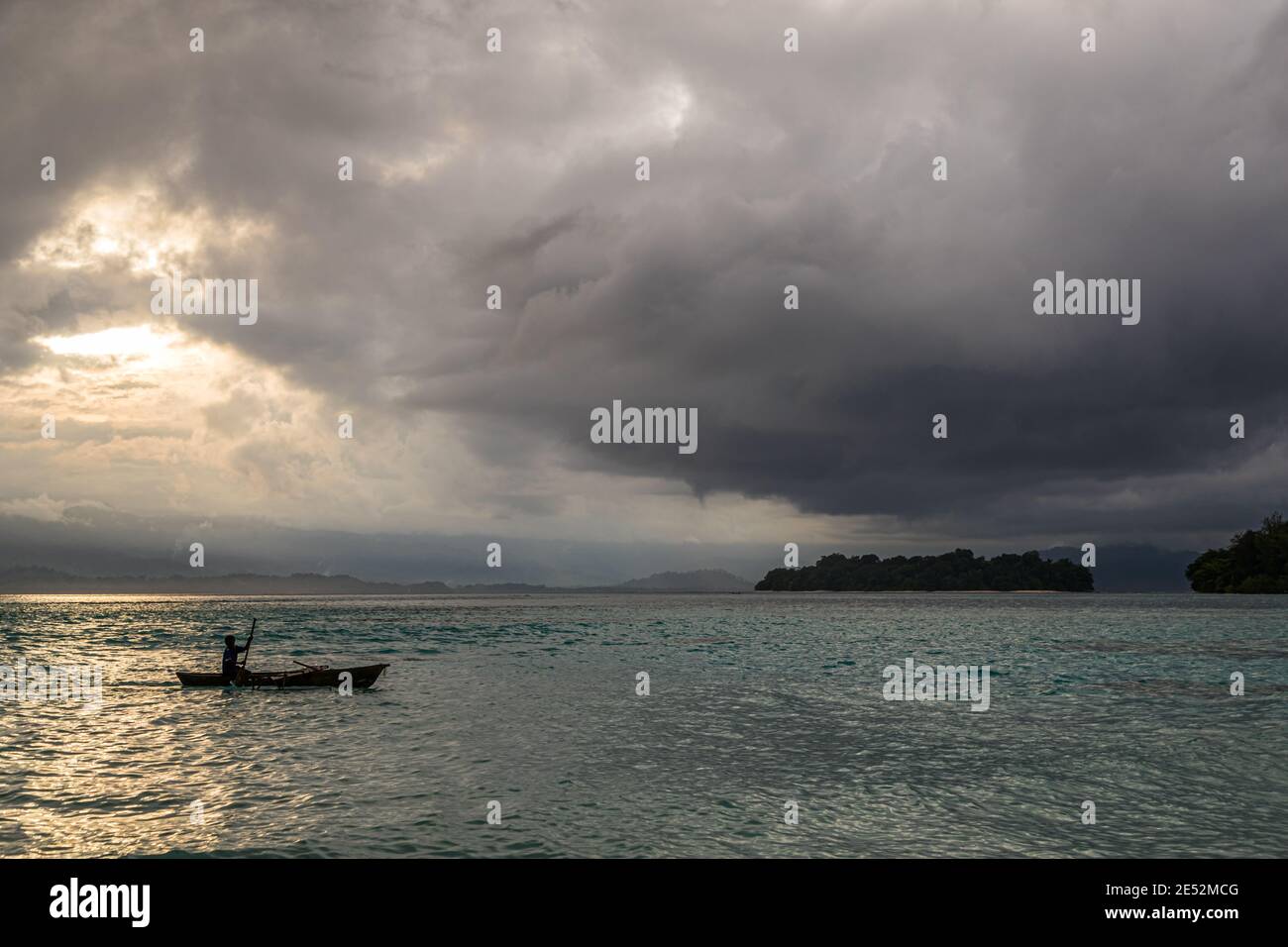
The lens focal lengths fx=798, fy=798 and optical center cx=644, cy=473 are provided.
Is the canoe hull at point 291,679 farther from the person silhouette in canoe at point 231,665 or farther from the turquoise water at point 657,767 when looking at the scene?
the turquoise water at point 657,767

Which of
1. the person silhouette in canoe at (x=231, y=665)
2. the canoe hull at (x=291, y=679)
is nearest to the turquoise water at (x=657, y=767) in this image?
the canoe hull at (x=291, y=679)

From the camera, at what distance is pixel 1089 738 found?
31.3 m

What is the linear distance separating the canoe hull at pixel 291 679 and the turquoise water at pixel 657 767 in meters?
0.99

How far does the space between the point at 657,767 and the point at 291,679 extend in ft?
95.0

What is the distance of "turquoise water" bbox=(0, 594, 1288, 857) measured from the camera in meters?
18.9

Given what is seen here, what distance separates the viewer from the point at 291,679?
1818 inches

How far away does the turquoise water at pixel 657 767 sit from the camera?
61.9ft

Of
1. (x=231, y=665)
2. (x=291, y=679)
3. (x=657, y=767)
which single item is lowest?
(x=291, y=679)

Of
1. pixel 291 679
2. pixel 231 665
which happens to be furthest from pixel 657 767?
pixel 231 665

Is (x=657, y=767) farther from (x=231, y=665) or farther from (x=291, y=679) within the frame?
(x=231, y=665)

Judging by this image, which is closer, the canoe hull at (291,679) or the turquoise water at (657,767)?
the turquoise water at (657,767)
